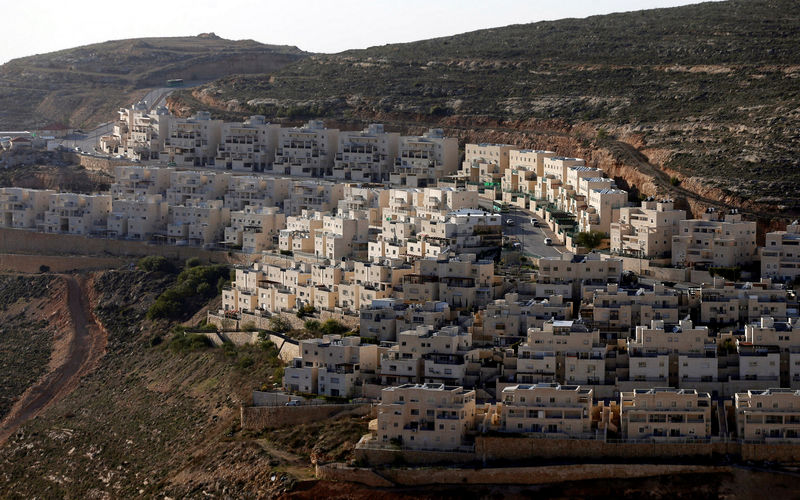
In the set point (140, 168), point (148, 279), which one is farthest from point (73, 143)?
point (148, 279)

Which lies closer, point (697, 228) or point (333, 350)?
point (333, 350)

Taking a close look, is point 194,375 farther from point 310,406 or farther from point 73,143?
Answer: point 73,143

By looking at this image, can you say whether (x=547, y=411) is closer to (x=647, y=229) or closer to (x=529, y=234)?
(x=647, y=229)

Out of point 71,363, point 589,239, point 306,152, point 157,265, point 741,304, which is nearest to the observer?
point 741,304

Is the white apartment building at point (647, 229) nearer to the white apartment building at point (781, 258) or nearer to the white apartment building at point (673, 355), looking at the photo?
the white apartment building at point (781, 258)

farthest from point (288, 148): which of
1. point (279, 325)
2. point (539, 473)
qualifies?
point (539, 473)

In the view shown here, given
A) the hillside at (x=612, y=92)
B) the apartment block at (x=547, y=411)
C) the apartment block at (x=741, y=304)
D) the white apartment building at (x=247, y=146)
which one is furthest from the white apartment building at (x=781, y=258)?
the white apartment building at (x=247, y=146)

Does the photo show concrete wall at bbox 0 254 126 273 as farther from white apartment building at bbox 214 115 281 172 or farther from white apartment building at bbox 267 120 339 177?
white apartment building at bbox 214 115 281 172
